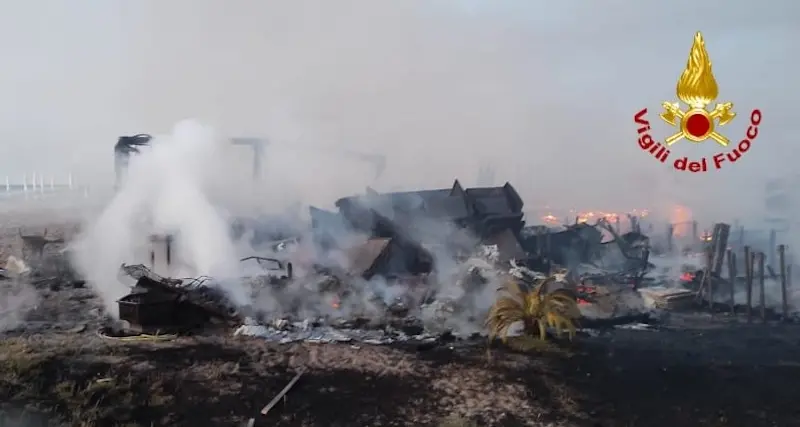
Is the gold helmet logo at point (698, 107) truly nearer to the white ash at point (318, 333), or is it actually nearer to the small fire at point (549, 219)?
the small fire at point (549, 219)

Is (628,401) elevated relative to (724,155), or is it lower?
lower

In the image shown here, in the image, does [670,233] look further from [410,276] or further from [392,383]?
[392,383]

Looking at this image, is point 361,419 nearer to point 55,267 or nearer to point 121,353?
point 121,353

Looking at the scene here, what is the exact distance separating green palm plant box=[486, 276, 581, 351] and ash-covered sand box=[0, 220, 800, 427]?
0.25 m

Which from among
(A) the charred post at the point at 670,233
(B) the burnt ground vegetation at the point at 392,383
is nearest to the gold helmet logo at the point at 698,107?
(B) the burnt ground vegetation at the point at 392,383

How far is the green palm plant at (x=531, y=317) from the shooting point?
21.8ft

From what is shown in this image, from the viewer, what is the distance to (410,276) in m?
8.74

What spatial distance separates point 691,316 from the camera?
318 inches

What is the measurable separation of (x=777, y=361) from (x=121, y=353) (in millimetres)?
6983

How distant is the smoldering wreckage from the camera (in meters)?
7.00

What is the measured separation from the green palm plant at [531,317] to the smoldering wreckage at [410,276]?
0.03 m

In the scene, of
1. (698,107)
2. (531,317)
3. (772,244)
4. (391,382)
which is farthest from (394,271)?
(772,244)

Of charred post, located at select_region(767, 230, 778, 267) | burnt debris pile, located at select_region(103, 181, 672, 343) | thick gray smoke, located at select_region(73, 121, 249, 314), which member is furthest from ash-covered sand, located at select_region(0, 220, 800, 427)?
charred post, located at select_region(767, 230, 778, 267)

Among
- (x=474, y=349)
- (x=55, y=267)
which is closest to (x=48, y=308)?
(x=55, y=267)
